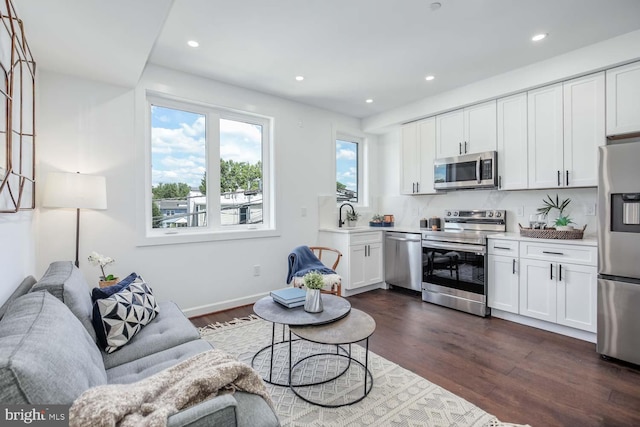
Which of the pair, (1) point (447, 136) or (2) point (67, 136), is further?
(1) point (447, 136)

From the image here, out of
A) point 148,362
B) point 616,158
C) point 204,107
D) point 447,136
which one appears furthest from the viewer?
point 447,136

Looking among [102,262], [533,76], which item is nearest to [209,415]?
[102,262]

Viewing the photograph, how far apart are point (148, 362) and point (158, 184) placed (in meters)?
2.23

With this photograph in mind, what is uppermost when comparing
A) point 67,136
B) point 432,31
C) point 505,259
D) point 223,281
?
point 432,31

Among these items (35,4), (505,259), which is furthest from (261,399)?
(505,259)

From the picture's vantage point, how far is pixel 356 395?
6.57 ft

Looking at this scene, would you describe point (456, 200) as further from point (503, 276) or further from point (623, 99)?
point (623, 99)

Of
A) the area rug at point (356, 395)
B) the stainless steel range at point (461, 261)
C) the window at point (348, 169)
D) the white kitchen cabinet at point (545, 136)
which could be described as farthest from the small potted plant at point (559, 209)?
the window at point (348, 169)

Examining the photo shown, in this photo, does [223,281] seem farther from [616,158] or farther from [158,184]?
[616,158]

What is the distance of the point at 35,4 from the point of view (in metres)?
1.75

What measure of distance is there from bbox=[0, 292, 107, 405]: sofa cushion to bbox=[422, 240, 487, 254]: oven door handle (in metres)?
3.48

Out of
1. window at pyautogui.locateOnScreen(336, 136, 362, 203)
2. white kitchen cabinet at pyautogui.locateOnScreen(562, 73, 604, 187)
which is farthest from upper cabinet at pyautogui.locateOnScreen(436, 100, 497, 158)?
window at pyautogui.locateOnScreen(336, 136, 362, 203)

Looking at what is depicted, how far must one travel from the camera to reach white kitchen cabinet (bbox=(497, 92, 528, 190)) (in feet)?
11.1

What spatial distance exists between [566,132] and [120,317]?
4092mm
